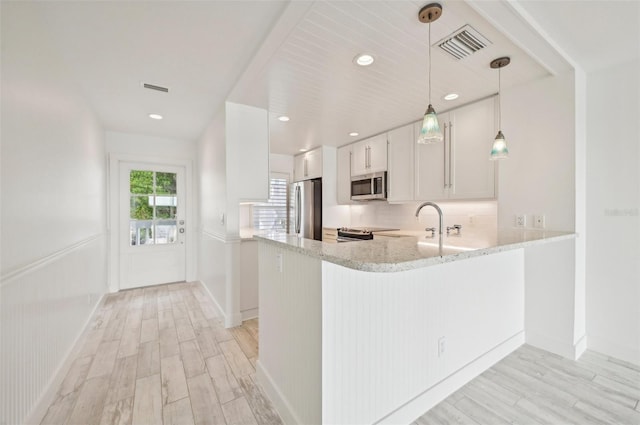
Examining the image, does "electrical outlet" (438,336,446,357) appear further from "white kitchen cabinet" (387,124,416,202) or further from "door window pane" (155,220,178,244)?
"door window pane" (155,220,178,244)

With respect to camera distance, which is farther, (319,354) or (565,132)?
(565,132)

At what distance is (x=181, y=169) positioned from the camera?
14.5ft

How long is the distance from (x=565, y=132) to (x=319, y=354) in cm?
251

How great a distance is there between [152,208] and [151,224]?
25 centimetres

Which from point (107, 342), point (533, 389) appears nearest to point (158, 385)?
point (107, 342)

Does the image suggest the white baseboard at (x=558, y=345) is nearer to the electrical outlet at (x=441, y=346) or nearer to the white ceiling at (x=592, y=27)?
the electrical outlet at (x=441, y=346)

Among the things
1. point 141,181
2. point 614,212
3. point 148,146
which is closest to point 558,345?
point 614,212

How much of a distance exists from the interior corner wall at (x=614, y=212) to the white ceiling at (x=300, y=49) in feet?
0.85

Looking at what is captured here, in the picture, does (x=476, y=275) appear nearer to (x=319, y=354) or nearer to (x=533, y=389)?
(x=533, y=389)

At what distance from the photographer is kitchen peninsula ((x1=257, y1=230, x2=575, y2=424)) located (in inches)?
47.4

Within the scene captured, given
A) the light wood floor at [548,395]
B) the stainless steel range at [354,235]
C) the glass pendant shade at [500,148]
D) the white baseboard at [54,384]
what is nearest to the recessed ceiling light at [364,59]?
the glass pendant shade at [500,148]

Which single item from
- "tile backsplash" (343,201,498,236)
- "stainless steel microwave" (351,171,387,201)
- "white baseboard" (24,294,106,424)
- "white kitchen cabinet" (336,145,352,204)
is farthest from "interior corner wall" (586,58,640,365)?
"white baseboard" (24,294,106,424)

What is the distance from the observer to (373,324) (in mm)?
1360

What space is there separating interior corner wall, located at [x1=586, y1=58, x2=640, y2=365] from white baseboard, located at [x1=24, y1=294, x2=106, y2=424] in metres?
3.92
